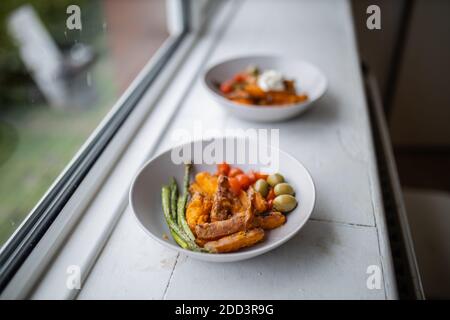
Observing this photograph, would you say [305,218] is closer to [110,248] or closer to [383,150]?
[110,248]

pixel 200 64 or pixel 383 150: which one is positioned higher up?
pixel 200 64

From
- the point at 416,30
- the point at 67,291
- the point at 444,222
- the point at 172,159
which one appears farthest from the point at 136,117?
the point at 416,30

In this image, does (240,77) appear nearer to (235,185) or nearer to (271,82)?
(271,82)

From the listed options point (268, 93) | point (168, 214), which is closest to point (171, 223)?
point (168, 214)

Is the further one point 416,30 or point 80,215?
point 416,30

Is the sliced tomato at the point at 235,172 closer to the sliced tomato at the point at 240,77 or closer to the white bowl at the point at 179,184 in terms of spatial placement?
the white bowl at the point at 179,184

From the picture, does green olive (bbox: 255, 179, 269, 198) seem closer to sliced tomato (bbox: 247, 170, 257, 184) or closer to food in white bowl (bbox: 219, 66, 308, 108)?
sliced tomato (bbox: 247, 170, 257, 184)

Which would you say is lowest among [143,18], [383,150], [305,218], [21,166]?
[21,166]
